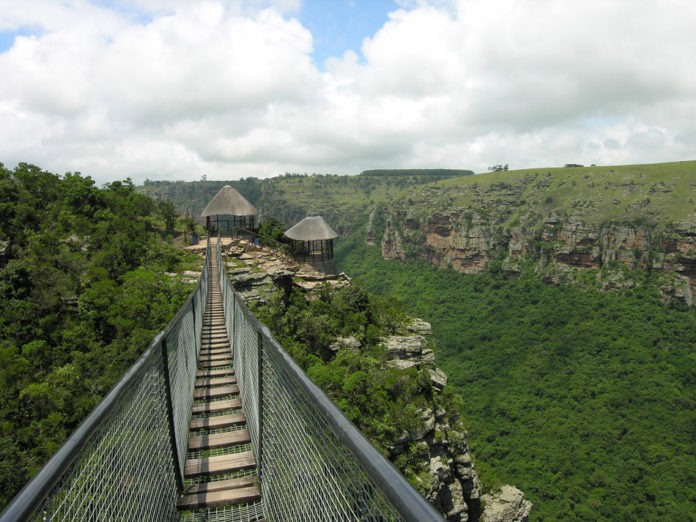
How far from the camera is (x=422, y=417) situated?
1812 centimetres

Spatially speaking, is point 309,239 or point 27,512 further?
point 309,239

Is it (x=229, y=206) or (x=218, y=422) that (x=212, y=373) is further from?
(x=229, y=206)

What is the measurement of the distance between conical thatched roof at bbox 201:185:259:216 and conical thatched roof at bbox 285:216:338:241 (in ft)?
13.6

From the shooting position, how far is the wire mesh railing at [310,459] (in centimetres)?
143

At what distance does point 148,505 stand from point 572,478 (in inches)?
1807

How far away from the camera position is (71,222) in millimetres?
22812

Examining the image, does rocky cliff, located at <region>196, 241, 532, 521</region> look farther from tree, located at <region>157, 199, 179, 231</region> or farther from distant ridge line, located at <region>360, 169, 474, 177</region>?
distant ridge line, located at <region>360, 169, 474, 177</region>

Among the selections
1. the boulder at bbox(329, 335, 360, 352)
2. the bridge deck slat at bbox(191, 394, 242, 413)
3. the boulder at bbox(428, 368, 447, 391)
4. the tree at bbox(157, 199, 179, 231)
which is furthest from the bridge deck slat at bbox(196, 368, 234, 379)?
the tree at bbox(157, 199, 179, 231)

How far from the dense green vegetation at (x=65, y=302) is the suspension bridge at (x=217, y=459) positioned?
8718 millimetres

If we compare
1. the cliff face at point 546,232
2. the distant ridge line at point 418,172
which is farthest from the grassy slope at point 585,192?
the distant ridge line at point 418,172

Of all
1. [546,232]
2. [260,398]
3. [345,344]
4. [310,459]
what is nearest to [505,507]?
[345,344]

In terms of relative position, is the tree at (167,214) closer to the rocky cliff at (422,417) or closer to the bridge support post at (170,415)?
the rocky cliff at (422,417)

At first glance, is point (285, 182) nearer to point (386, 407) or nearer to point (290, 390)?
point (386, 407)

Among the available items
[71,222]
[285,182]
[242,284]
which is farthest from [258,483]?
[285,182]
